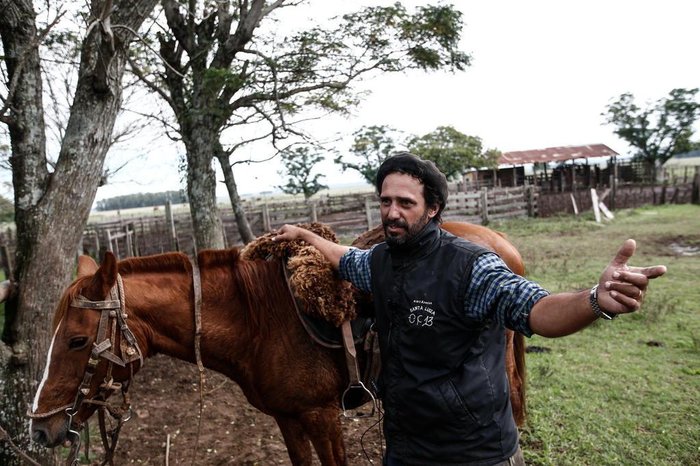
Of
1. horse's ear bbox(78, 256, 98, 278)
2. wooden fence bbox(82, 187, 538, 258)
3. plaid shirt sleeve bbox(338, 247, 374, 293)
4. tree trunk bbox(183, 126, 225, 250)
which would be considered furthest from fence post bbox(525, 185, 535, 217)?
horse's ear bbox(78, 256, 98, 278)

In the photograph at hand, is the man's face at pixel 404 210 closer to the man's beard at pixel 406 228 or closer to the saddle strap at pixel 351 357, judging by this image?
the man's beard at pixel 406 228

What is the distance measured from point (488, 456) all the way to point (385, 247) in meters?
0.95

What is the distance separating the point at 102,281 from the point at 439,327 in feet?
5.10

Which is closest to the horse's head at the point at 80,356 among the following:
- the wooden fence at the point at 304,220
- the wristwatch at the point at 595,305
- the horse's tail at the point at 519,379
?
the wristwatch at the point at 595,305

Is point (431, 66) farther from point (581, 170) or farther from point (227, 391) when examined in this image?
point (581, 170)

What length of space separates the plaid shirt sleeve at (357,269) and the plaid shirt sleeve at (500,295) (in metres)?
0.62

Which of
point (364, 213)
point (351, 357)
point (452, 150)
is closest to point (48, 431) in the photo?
point (351, 357)

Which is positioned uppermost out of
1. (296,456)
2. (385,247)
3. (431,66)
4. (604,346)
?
(431,66)

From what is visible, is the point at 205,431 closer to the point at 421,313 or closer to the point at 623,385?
the point at 421,313

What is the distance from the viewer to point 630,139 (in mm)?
33469

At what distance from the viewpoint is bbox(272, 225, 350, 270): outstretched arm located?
98.0 inches

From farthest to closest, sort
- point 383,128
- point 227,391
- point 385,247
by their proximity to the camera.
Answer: point 383,128
point 227,391
point 385,247

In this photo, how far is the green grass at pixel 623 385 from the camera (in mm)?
3523

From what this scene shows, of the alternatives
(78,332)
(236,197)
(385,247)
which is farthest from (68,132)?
(236,197)
